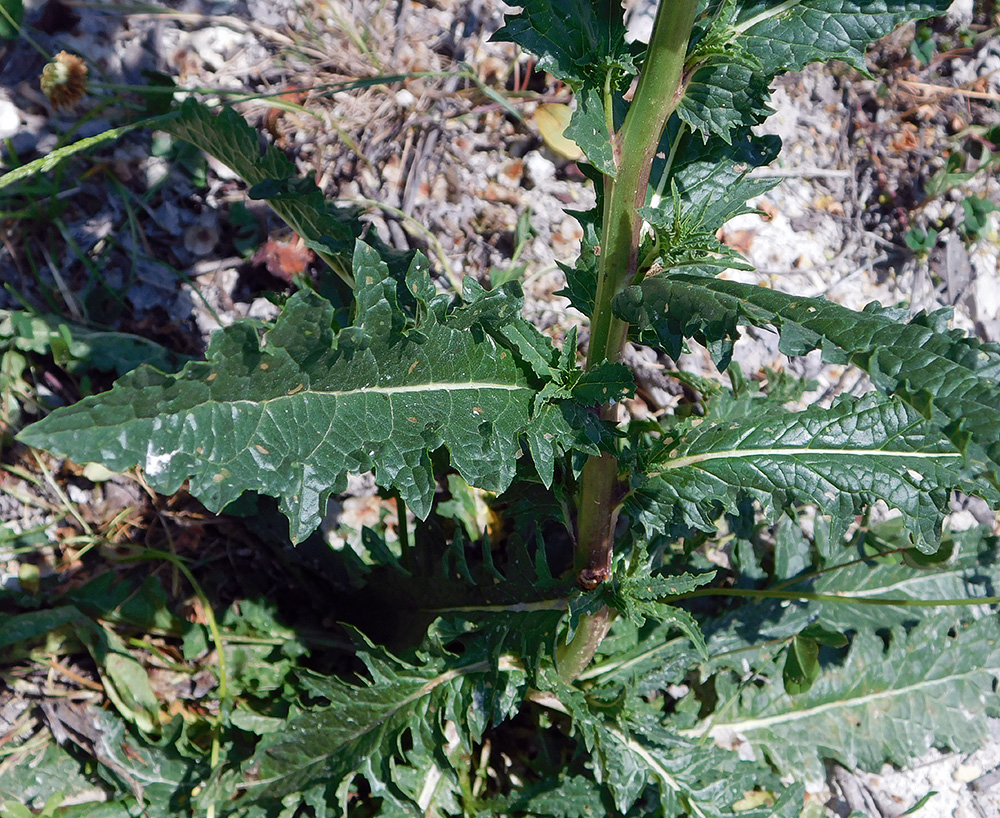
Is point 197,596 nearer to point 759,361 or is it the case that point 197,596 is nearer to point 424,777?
point 424,777

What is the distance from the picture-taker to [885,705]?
259 centimetres

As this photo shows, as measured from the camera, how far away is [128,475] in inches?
107

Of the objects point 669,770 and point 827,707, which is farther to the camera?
point 827,707

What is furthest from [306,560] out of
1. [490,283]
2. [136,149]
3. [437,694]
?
[136,149]

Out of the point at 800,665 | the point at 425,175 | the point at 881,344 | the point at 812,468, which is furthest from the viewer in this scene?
the point at 425,175

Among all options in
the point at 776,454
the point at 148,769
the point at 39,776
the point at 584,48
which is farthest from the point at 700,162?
the point at 39,776

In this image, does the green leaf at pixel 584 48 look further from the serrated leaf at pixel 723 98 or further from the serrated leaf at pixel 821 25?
the serrated leaf at pixel 821 25

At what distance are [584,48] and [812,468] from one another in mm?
923

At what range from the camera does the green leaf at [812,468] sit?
5.18 ft

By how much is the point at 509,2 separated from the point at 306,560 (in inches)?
68.1

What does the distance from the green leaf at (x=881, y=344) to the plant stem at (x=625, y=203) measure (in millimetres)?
164

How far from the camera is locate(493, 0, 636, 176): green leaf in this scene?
143 cm

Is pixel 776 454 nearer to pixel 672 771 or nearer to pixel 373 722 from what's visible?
pixel 672 771

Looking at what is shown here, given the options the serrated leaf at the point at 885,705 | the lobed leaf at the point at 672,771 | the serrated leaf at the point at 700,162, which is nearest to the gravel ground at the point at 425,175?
the serrated leaf at the point at 885,705
